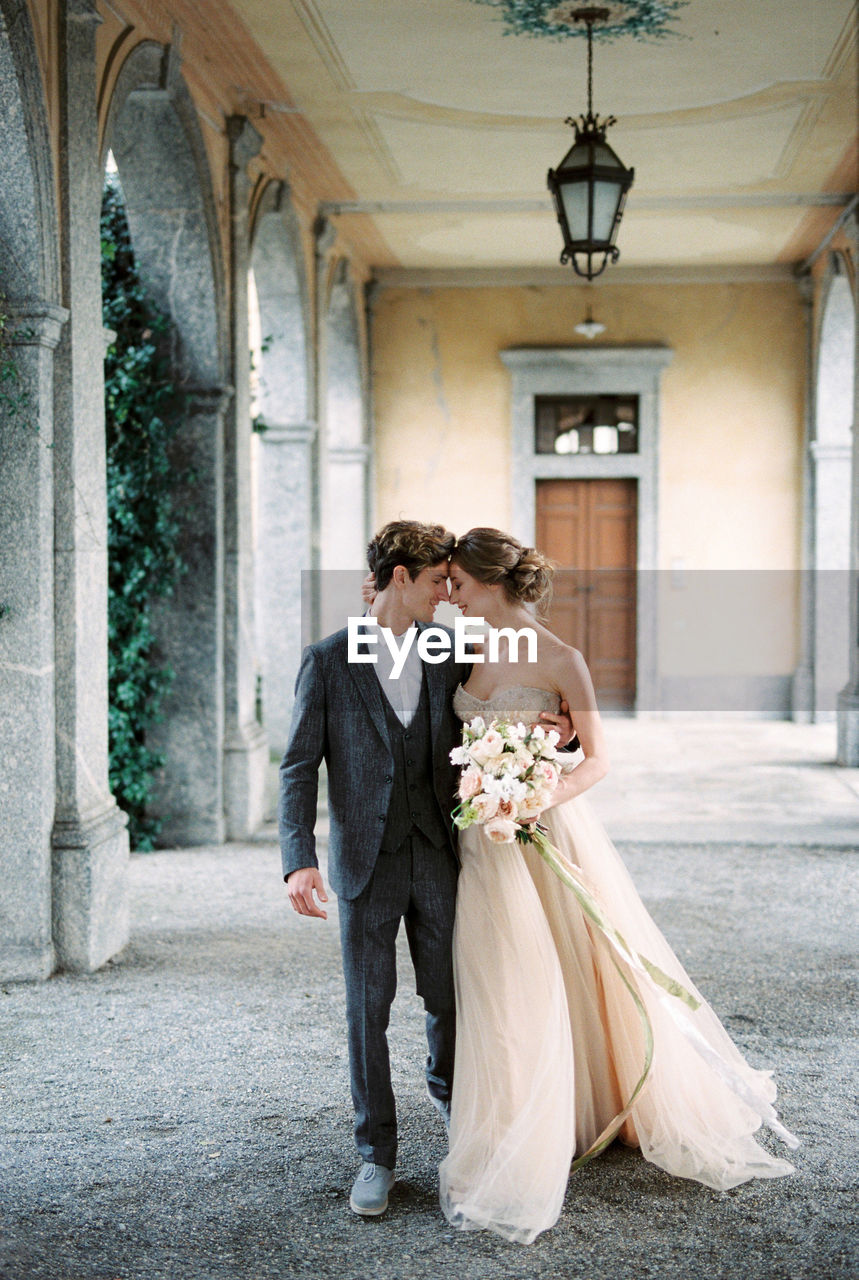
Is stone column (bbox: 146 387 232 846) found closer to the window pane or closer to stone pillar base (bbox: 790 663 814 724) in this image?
the window pane

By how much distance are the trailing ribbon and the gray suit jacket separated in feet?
1.27

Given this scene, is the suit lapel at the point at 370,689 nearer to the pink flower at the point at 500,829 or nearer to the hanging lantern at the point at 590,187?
the pink flower at the point at 500,829

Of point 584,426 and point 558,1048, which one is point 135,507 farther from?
point 584,426

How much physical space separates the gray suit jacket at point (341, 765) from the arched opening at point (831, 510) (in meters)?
10.5

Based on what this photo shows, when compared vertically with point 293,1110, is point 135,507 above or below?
above

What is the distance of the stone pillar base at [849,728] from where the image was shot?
10.2 m

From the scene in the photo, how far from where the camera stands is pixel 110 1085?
4113 mm

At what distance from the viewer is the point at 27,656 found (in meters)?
5.01

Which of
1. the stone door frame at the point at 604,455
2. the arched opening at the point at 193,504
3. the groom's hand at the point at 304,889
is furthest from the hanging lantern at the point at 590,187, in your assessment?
the stone door frame at the point at 604,455

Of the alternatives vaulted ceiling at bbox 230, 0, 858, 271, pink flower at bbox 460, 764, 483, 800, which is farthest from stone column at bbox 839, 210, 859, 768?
pink flower at bbox 460, 764, 483, 800

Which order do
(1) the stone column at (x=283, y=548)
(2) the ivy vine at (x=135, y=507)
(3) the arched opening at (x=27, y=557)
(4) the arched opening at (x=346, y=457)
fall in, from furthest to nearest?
(4) the arched opening at (x=346, y=457) < (1) the stone column at (x=283, y=548) < (2) the ivy vine at (x=135, y=507) < (3) the arched opening at (x=27, y=557)

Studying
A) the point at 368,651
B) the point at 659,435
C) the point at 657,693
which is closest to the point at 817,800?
the point at 657,693

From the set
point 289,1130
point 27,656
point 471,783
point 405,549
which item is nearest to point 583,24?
point 27,656

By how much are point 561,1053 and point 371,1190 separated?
57 centimetres
